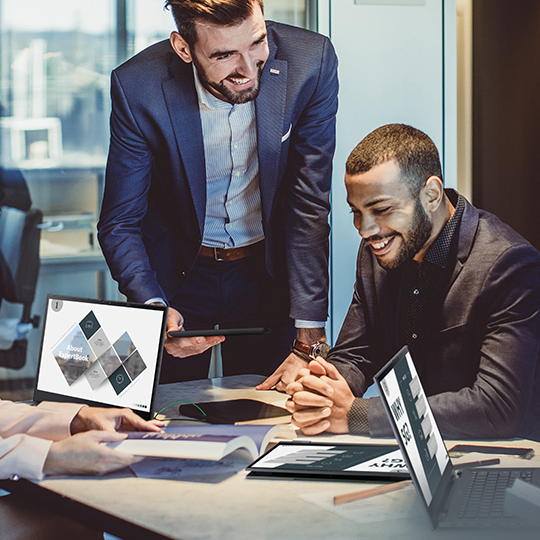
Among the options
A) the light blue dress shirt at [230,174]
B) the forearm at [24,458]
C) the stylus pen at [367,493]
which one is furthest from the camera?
the light blue dress shirt at [230,174]

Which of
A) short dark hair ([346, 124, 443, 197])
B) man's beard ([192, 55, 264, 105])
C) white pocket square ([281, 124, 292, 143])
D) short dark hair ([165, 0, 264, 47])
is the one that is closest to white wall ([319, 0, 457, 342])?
white pocket square ([281, 124, 292, 143])

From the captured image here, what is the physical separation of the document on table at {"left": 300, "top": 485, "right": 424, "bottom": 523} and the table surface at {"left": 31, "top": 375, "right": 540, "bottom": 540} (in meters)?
0.01

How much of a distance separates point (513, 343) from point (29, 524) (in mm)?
1054

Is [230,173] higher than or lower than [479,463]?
higher

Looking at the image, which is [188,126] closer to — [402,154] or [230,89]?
[230,89]

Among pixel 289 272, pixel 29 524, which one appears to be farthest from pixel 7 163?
pixel 29 524

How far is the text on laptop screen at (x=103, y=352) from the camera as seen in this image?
57.1 inches

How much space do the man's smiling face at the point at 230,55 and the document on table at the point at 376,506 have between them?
1320mm

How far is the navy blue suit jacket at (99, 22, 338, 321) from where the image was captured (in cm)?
208

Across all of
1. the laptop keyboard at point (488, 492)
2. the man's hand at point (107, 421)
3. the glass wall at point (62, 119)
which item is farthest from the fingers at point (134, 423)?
the glass wall at point (62, 119)

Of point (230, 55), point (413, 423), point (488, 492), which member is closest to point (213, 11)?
point (230, 55)

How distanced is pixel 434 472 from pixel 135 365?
69cm

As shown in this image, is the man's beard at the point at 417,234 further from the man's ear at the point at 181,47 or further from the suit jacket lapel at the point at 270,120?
the man's ear at the point at 181,47

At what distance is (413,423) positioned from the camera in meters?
1.03
